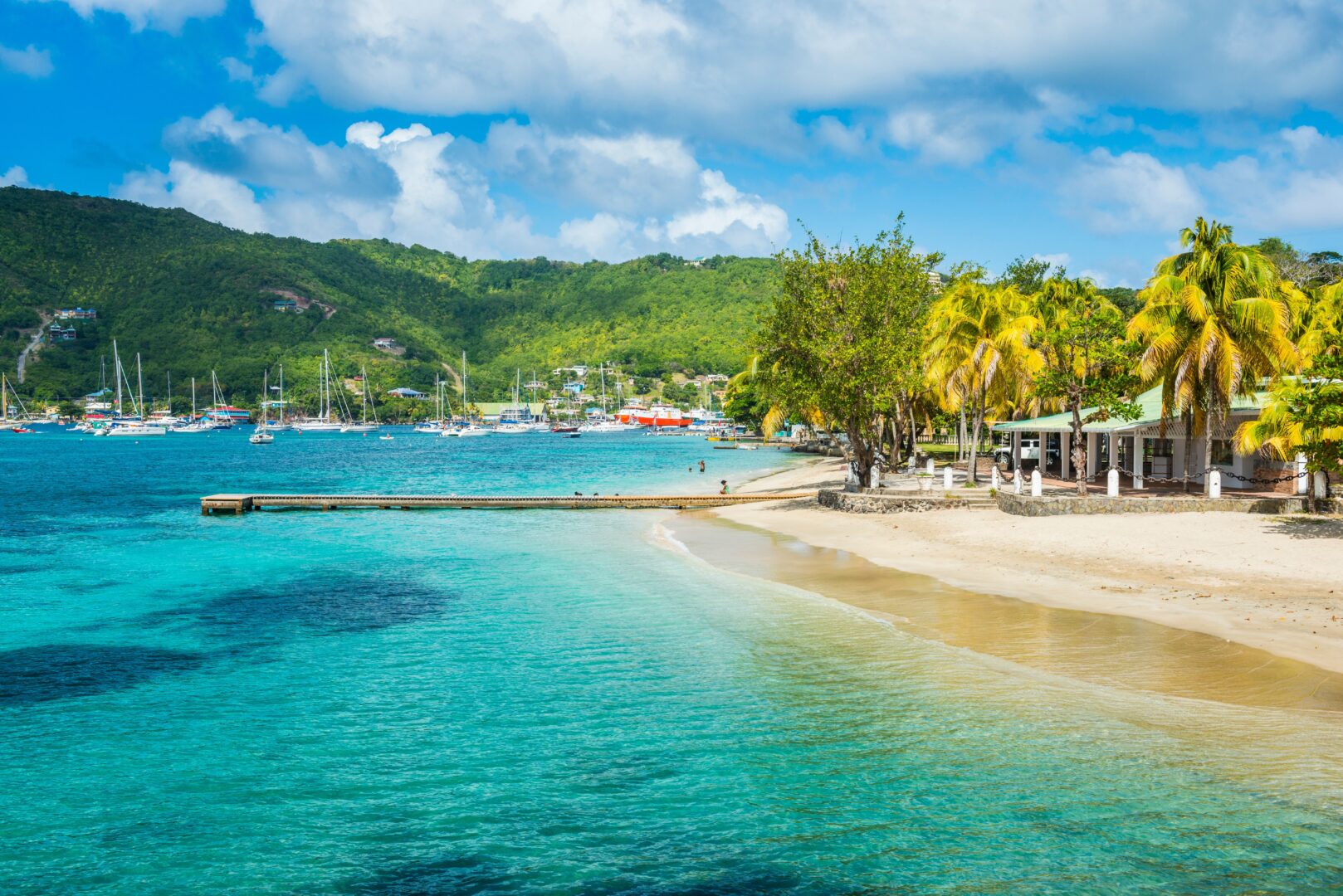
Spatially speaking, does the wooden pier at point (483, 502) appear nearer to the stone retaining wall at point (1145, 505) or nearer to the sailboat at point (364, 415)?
the stone retaining wall at point (1145, 505)

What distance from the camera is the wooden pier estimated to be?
43938 mm

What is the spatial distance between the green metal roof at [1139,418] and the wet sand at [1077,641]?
16.9 m

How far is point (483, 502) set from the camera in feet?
148

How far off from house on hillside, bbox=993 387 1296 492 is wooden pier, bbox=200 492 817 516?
12.4 meters

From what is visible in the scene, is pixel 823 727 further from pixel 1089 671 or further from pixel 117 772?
pixel 117 772

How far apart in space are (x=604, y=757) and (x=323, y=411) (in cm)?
19200

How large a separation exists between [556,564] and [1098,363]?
73.3 feet

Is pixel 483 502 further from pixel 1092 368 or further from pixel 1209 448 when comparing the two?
pixel 1209 448

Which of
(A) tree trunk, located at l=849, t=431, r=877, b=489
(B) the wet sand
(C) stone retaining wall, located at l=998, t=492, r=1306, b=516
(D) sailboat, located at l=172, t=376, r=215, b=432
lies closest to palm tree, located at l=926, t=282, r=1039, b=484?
(A) tree trunk, located at l=849, t=431, r=877, b=489

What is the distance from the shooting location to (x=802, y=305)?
1612 inches

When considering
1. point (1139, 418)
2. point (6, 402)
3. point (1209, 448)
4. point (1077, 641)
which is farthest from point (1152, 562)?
point (6, 402)

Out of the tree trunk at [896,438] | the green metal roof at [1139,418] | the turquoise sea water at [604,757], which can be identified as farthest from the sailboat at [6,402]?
the green metal roof at [1139,418]

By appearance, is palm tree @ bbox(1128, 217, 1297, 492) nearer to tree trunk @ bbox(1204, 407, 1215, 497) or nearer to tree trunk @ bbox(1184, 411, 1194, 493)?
tree trunk @ bbox(1204, 407, 1215, 497)

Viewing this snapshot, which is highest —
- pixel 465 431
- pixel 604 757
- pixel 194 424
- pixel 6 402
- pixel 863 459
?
pixel 6 402
